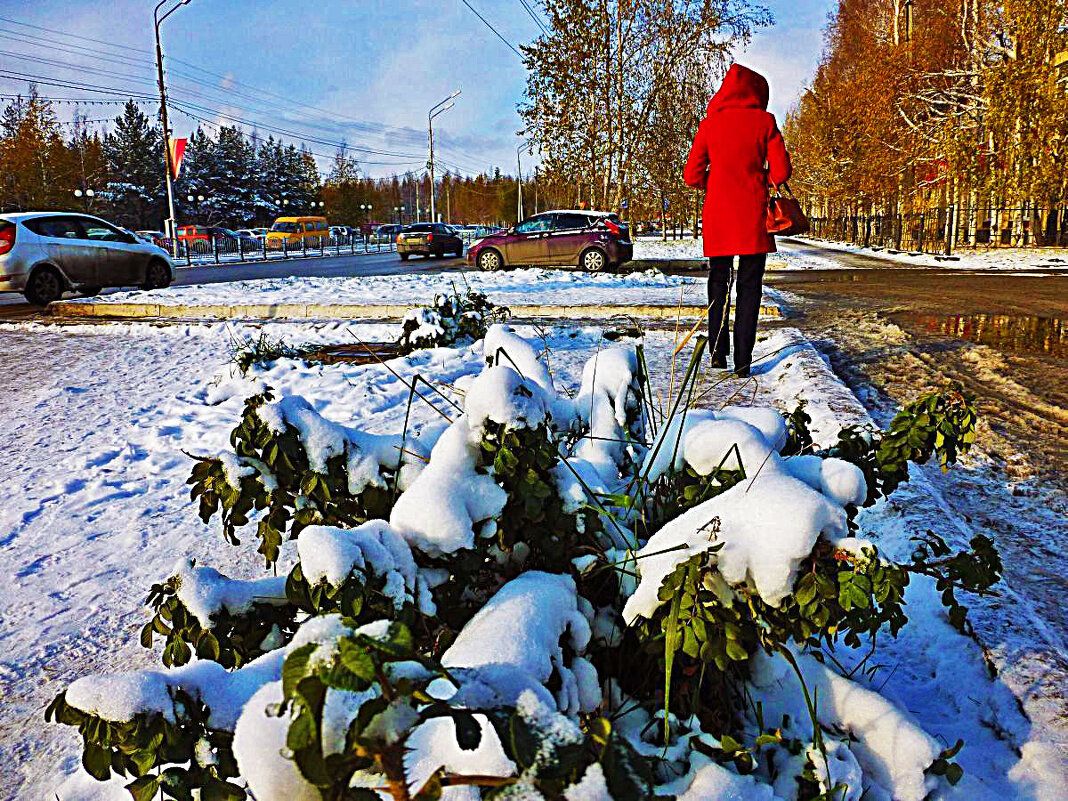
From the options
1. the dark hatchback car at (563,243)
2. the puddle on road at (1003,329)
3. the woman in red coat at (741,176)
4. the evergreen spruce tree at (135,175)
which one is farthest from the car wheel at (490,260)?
the evergreen spruce tree at (135,175)

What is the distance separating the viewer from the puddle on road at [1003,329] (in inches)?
263

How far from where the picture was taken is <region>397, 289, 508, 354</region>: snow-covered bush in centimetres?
576

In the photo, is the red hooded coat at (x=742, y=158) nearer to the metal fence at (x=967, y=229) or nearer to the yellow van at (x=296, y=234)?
the metal fence at (x=967, y=229)

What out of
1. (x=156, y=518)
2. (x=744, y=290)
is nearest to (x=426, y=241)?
(x=744, y=290)

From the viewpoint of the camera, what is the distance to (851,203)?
4303cm

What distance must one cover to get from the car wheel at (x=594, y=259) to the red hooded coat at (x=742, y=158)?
546 inches

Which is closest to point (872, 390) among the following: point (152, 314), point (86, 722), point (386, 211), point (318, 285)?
point (86, 722)

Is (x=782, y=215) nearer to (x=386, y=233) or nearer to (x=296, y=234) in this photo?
(x=296, y=234)

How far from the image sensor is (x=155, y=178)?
218 feet

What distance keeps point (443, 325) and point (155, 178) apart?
70.7m

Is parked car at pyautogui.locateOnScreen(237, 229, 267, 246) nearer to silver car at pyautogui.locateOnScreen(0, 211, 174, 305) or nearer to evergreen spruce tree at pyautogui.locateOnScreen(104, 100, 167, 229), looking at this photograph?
evergreen spruce tree at pyautogui.locateOnScreen(104, 100, 167, 229)

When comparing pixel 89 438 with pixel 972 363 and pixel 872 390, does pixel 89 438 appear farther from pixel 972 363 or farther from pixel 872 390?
pixel 972 363

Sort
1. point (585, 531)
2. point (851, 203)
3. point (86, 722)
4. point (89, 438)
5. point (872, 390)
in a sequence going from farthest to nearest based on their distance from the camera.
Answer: point (851, 203), point (872, 390), point (89, 438), point (585, 531), point (86, 722)

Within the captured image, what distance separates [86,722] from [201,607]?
33cm
